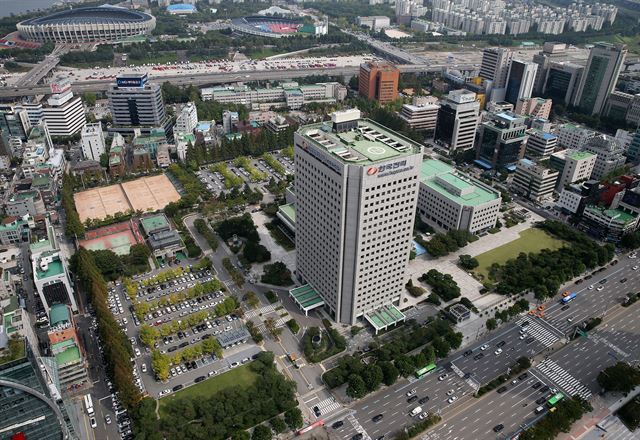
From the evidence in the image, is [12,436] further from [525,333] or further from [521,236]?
[521,236]

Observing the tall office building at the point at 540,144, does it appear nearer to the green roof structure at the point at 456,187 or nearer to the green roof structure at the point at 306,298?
the green roof structure at the point at 456,187

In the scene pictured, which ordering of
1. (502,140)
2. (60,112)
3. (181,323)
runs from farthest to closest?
(60,112) < (502,140) < (181,323)

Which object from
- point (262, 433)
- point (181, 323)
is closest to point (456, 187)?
point (181, 323)

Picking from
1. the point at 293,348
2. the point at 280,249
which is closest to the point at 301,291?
the point at 293,348

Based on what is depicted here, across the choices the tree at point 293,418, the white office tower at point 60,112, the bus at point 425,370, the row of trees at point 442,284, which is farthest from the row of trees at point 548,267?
the white office tower at point 60,112

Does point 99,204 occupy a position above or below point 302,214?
below

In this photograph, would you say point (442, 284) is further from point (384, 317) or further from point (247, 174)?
point (247, 174)
